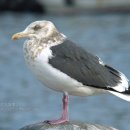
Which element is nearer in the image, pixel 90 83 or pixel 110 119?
pixel 90 83

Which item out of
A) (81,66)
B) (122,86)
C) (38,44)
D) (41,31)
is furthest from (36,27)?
(122,86)

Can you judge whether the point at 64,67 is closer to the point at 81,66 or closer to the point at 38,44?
the point at 81,66

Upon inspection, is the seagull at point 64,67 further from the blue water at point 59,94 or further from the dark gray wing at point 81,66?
the blue water at point 59,94

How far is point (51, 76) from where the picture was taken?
7.52m

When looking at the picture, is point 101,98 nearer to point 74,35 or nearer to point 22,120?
point 22,120

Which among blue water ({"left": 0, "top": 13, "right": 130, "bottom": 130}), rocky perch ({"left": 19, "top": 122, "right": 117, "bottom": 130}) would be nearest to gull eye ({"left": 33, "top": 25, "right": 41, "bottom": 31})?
rocky perch ({"left": 19, "top": 122, "right": 117, "bottom": 130})

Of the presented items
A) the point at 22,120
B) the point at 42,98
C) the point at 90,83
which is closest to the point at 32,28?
the point at 90,83

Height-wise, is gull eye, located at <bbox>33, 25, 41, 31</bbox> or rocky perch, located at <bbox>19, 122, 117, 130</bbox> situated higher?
gull eye, located at <bbox>33, 25, 41, 31</bbox>

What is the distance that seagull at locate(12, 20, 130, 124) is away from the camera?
24.7ft

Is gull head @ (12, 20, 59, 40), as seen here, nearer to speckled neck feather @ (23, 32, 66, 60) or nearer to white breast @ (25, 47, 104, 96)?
speckled neck feather @ (23, 32, 66, 60)

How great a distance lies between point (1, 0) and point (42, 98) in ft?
129

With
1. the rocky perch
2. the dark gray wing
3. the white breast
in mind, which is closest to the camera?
the rocky perch

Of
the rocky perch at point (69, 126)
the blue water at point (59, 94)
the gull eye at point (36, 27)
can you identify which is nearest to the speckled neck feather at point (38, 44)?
the gull eye at point (36, 27)

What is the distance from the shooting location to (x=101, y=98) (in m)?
19.8
